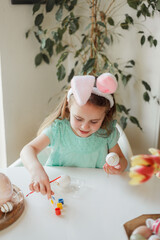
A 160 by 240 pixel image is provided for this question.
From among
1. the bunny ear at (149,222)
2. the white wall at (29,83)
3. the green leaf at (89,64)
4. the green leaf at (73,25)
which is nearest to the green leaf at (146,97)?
the white wall at (29,83)

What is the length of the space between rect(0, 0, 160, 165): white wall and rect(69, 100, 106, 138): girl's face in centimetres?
75

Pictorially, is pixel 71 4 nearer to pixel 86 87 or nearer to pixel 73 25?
pixel 73 25

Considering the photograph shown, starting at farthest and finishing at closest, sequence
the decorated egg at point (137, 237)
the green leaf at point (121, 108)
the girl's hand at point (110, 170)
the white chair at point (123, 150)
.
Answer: the green leaf at point (121, 108) → the white chair at point (123, 150) → the girl's hand at point (110, 170) → the decorated egg at point (137, 237)

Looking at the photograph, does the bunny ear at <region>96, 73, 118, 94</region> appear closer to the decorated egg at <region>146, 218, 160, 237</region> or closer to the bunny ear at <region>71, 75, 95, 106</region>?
the bunny ear at <region>71, 75, 95, 106</region>

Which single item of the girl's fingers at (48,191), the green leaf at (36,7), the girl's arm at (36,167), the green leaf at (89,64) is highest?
the green leaf at (36,7)

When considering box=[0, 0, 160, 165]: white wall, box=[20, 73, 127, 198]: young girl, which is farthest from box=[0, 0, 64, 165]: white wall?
box=[20, 73, 127, 198]: young girl

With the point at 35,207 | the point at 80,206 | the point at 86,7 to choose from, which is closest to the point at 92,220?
the point at 80,206

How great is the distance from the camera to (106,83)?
3.44 feet

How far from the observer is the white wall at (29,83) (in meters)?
1.74

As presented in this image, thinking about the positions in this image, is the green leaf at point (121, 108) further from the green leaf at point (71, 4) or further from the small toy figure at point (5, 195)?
the small toy figure at point (5, 195)

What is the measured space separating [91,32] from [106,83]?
3.12ft

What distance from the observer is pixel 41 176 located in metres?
1.04

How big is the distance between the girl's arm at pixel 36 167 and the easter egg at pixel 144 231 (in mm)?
331

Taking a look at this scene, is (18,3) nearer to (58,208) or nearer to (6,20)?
(6,20)
